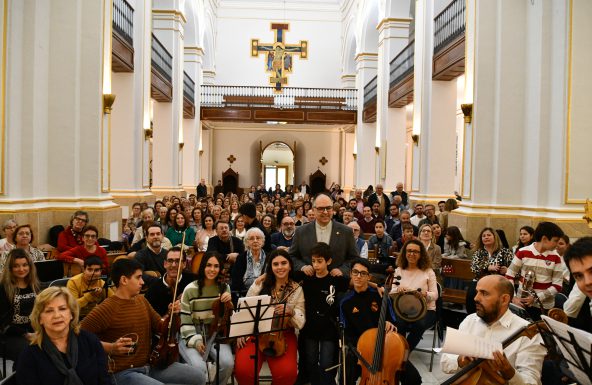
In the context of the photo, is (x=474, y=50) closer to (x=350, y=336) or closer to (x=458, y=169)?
(x=350, y=336)

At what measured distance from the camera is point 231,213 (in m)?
12.1

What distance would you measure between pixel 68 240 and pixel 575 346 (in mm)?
6743

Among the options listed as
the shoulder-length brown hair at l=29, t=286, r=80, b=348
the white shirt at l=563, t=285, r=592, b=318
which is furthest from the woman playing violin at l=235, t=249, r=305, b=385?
the white shirt at l=563, t=285, r=592, b=318

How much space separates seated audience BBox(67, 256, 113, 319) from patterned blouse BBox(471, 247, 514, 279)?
13.9 ft

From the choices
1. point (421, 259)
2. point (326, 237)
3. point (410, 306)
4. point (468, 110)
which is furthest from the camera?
point (468, 110)

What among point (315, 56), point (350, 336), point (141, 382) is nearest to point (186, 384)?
point (141, 382)

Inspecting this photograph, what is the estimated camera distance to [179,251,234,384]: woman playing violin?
4.88m

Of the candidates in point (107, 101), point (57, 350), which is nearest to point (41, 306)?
point (57, 350)

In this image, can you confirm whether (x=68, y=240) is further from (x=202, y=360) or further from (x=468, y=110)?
(x=468, y=110)

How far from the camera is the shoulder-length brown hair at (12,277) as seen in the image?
198 inches

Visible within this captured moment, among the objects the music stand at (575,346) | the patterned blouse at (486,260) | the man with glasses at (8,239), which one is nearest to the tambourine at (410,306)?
the patterned blouse at (486,260)

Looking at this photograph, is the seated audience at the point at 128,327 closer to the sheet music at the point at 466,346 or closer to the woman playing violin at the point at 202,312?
the woman playing violin at the point at 202,312

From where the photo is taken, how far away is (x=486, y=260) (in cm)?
678

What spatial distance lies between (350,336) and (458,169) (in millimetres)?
17454
